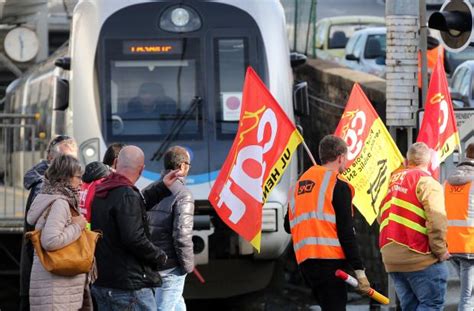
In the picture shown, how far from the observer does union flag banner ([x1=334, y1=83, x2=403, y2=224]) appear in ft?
38.1

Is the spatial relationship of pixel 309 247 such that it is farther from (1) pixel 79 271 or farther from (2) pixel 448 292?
(2) pixel 448 292

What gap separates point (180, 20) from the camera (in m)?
14.2

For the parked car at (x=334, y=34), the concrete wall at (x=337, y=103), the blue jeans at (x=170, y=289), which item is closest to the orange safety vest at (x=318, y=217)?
the blue jeans at (x=170, y=289)

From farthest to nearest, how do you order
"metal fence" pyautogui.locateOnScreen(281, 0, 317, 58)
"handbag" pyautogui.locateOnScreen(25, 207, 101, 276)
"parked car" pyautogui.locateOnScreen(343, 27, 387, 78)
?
"parked car" pyautogui.locateOnScreen(343, 27, 387, 78) → "metal fence" pyautogui.locateOnScreen(281, 0, 317, 58) → "handbag" pyautogui.locateOnScreen(25, 207, 101, 276)

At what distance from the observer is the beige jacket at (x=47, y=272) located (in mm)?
8117

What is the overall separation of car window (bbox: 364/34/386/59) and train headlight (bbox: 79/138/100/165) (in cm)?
1372

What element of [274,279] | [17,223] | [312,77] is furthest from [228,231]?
[312,77]

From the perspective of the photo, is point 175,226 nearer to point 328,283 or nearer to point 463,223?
point 328,283

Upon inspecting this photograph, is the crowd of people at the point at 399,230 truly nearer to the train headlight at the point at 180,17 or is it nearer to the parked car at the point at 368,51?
the train headlight at the point at 180,17

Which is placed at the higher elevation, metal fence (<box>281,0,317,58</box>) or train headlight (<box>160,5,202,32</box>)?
metal fence (<box>281,0,317,58</box>)

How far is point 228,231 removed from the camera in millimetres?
13711

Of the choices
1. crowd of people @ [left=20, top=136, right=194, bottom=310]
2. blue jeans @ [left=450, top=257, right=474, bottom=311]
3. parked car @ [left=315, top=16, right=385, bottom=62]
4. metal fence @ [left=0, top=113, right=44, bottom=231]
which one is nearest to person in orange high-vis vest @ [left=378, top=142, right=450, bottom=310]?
blue jeans @ [left=450, top=257, right=474, bottom=311]

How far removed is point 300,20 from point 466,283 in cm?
1121

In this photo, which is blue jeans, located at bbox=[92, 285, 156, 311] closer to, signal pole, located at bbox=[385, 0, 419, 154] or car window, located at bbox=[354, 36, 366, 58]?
signal pole, located at bbox=[385, 0, 419, 154]
